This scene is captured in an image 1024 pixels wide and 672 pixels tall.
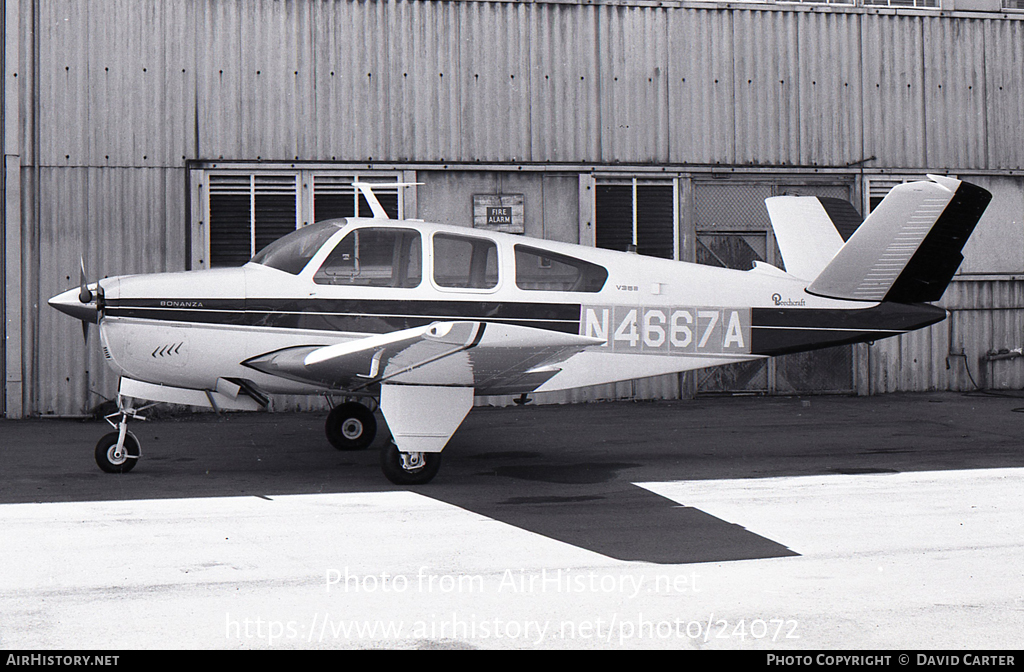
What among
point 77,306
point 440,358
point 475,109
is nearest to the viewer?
point 440,358

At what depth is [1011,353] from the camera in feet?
49.6

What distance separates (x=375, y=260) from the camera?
26.6 feet

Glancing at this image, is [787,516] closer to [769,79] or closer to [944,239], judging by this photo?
[944,239]

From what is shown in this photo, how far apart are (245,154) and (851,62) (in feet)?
29.7

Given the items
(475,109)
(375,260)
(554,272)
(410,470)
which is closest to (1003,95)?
(475,109)

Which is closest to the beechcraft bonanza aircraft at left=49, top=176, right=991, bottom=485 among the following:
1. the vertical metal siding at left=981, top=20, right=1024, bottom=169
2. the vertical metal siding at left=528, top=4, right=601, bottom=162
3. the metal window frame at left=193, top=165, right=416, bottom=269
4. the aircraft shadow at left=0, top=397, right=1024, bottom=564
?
the aircraft shadow at left=0, top=397, right=1024, bottom=564

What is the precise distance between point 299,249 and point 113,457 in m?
2.26

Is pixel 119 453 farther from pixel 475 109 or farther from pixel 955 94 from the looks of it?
pixel 955 94

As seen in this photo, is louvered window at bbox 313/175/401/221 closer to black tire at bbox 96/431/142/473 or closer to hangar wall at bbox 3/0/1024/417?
hangar wall at bbox 3/0/1024/417

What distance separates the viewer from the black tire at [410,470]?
749cm

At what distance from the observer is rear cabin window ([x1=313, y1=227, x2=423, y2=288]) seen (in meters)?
8.02

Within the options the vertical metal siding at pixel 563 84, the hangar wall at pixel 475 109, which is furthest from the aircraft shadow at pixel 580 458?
the vertical metal siding at pixel 563 84

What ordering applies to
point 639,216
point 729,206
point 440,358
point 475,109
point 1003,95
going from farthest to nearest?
point 1003,95 < point 729,206 < point 639,216 < point 475,109 < point 440,358

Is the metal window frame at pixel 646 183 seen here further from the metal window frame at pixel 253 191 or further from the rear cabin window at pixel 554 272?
the rear cabin window at pixel 554 272
